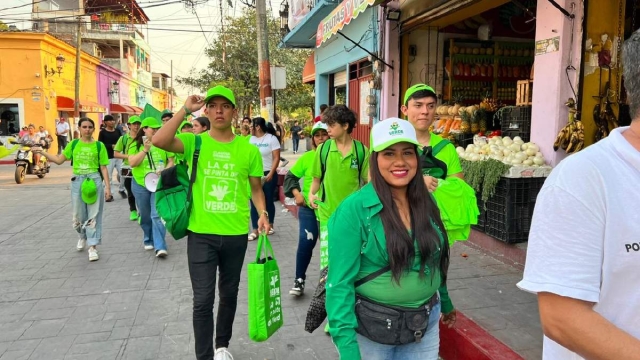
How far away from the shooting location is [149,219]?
646 cm

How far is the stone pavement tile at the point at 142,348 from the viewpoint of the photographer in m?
3.54

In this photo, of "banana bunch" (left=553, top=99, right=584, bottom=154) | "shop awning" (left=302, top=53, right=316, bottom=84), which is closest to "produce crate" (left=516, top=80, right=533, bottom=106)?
"banana bunch" (left=553, top=99, right=584, bottom=154)

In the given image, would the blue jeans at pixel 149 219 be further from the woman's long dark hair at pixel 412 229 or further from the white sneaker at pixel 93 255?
the woman's long dark hair at pixel 412 229

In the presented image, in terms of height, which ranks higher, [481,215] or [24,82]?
[24,82]

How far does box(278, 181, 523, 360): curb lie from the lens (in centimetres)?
320

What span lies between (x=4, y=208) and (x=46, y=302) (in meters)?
6.64

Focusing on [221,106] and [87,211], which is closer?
[221,106]

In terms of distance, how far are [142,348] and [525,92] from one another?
5491mm

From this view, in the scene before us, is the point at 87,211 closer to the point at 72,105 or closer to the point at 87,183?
the point at 87,183

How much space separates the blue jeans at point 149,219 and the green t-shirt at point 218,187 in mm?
3162

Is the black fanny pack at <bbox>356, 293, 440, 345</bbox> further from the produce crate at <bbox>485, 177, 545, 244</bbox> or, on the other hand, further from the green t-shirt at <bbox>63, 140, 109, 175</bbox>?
the green t-shirt at <bbox>63, 140, 109, 175</bbox>

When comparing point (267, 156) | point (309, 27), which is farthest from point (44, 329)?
point (309, 27)

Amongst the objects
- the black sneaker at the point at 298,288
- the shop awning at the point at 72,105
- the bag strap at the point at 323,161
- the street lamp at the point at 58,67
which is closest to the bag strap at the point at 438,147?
the bag strap at the point at 323,161

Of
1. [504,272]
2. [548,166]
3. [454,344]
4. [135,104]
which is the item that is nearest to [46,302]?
[454,344]
